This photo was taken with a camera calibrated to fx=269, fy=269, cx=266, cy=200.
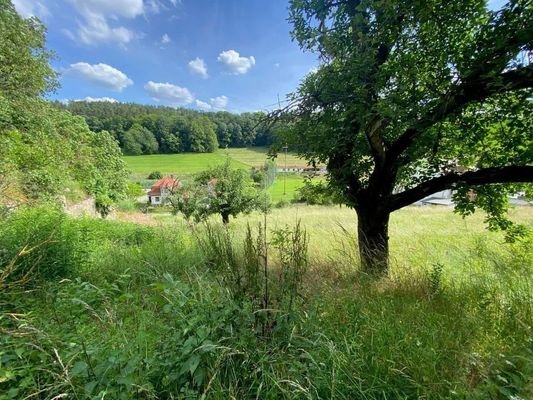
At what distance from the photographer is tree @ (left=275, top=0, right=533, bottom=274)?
2561 millimetres

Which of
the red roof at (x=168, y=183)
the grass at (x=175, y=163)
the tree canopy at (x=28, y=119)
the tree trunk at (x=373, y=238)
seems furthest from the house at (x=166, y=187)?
the tree canopy at (x=28, y=119)

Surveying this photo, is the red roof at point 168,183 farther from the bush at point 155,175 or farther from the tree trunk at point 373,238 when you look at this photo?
the bush at point 155,175

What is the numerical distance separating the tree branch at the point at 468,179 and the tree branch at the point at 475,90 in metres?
0.77

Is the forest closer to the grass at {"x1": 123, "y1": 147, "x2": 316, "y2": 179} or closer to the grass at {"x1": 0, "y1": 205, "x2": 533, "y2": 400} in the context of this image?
the grass at {"x1": 0, "y1": 205, "x2": 533, "y2": 400}

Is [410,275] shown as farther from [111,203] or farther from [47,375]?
[111,203]

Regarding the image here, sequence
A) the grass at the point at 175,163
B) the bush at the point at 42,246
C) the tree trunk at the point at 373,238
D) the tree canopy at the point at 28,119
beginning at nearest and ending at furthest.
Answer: the bush at the point at 42,246 → the tree trunk at the point at 373,238 → the tree canopy at the point at 28,119 → the grass at the point at 175,163

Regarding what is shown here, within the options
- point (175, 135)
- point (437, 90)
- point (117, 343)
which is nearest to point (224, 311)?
point (117, 343)

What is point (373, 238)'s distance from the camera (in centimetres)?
385

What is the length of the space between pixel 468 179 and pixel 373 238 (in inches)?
53.0

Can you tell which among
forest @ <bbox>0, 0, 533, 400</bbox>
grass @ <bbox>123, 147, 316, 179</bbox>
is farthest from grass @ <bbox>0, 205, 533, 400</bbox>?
grass @ <bbox>123, 147, 316, 179</bbox>

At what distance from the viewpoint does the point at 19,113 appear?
9359 millimetres

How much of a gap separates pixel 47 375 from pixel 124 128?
37.6 metres

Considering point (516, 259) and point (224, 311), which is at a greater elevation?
point (224, 311)

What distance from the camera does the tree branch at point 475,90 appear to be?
2.32m
